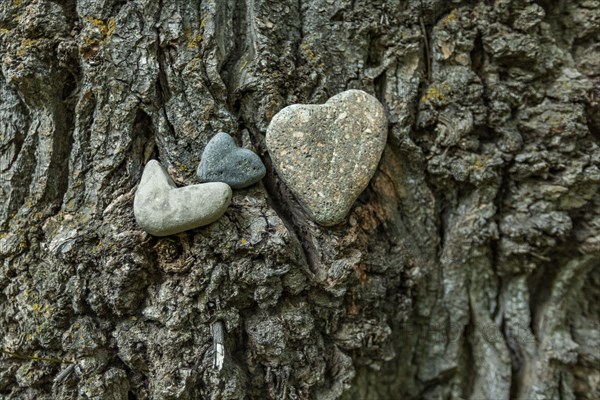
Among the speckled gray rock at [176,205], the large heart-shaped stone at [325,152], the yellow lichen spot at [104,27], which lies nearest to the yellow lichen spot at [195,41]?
the yellow lichen spot at [104,27]

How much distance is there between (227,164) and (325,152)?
361 mm

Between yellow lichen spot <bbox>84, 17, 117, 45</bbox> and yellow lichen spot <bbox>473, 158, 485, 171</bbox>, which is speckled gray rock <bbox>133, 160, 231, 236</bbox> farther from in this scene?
yellow lichen spot <bbox>473, 158, 485, 171</bbox>

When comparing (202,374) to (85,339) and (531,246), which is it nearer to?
(85,339)

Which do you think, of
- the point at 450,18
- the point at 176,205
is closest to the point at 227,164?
the point at 176,205

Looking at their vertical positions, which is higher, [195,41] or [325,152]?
[195,41]

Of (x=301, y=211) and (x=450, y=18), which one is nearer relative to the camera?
(x=301, y=211)

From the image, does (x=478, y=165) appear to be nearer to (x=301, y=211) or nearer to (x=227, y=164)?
(x=301, y=211)

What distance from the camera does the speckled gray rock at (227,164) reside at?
1507mm

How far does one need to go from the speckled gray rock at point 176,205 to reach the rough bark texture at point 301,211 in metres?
0.07

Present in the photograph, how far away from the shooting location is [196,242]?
150cm

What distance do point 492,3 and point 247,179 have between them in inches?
50.1

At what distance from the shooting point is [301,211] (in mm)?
1660

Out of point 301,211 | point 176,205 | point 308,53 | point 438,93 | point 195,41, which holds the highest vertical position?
point 195,41

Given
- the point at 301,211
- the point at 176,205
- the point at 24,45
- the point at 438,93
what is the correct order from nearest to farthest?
the point at 176,205 → the point at 24,45 → the point at 301,211 → the point at 438,93
